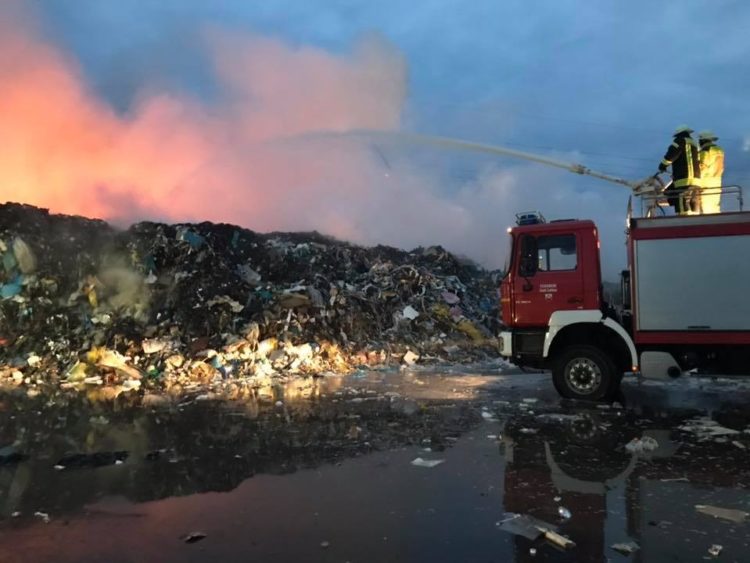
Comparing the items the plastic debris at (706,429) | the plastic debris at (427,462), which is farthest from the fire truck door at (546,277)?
the plastic debris at (427,462)

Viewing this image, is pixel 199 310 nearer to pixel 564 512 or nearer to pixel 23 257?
pixel 23 257

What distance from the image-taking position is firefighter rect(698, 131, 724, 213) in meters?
7.94

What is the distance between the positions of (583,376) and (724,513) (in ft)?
12.9

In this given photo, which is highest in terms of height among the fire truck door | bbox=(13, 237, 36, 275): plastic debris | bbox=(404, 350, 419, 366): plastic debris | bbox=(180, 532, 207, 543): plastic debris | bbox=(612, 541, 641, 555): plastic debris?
bbox=(13, 237, 36, 275): plastic debris

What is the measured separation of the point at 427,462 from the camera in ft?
17.6

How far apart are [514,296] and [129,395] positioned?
6.23m

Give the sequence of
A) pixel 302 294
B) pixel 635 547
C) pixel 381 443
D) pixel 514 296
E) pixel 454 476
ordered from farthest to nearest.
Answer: pixel 302 294 < pixel 514 296 < pixel 381 443 < pixel 454 476 < pixel 635 547

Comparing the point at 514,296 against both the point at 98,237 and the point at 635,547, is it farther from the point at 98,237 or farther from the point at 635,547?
the point at 98,237

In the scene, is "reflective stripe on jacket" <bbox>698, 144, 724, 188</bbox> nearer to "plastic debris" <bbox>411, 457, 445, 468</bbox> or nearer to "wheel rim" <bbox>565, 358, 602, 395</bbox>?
"wheel rim" <bbox>565, 358, 602, 395</bbox>

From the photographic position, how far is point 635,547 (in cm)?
355

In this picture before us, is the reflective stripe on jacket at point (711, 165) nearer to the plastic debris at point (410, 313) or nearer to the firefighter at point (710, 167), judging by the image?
the firefighter at point (710, 167)

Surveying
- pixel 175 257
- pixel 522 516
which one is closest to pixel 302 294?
pixel 175 257

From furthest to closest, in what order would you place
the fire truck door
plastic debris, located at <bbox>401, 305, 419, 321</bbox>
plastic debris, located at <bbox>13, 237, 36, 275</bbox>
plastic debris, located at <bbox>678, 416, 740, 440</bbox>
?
plastic debris, located at <bbox>401, 305, 419, 321</bbox>, plastic debris, located at <bbox>13, 237, 36, 275</bbox>, the fire truck door, plastic debris, located at <bbox>678, 416, 740, 440</bbox>

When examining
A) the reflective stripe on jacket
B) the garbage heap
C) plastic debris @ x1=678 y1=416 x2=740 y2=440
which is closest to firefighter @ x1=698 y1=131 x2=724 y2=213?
the reflective stripe on jacket
